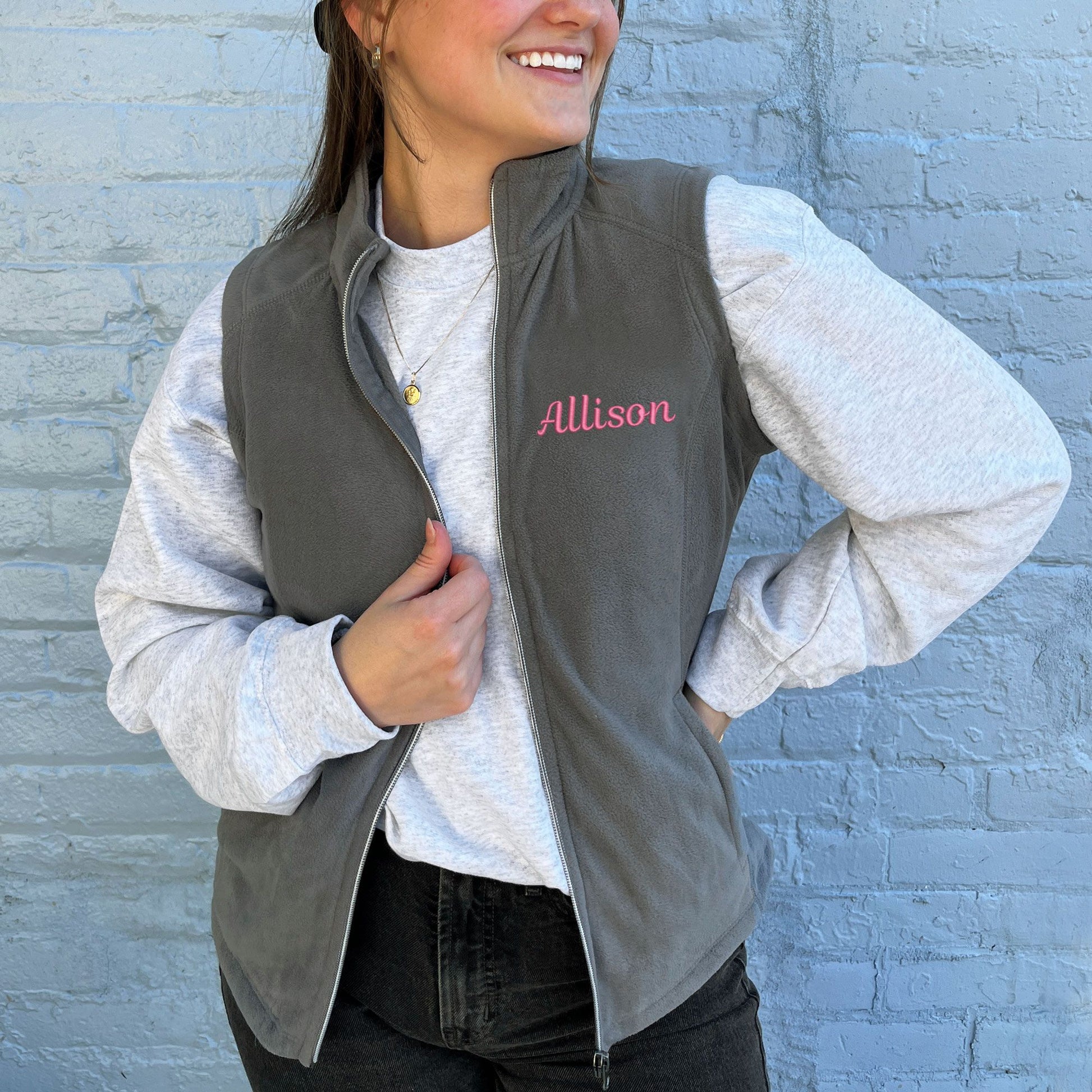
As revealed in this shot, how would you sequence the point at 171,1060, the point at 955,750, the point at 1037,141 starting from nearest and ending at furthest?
the point at 1037,141, the point at 955,750, the point at 171,1060

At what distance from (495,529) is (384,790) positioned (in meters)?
0.25

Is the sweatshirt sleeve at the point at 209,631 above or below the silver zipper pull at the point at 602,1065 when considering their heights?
above

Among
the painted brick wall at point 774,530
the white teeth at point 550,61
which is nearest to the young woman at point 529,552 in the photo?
the white teeth at point 550,61

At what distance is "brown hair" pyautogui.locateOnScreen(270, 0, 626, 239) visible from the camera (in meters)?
1.05

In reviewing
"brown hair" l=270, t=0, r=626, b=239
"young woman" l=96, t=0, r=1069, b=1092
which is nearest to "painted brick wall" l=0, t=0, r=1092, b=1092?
"brown hair" l=270, t=0, r=626, b=239

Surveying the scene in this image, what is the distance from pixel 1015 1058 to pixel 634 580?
1205 mm

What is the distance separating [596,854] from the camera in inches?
35.3

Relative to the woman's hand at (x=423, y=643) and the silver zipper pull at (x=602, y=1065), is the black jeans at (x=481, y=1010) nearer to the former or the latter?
the silver zipper pull at (x=602, y=1065)

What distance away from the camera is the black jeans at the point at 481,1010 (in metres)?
0.91

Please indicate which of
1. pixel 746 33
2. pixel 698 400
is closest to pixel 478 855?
pixel 698 400

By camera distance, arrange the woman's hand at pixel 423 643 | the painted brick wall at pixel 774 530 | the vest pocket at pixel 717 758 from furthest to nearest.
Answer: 1. the painted brick wall at pixel 774 530
2. the vest pocket at pixel 717 758
3. the woman's hand at pixel 423 643

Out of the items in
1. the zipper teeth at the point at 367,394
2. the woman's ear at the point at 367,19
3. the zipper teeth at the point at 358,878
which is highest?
the woman's ear at the point at 367,19

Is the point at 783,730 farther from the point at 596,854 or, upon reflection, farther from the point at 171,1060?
the point at 171,1060

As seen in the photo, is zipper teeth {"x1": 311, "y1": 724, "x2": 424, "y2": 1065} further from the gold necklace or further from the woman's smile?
the woman's smile
